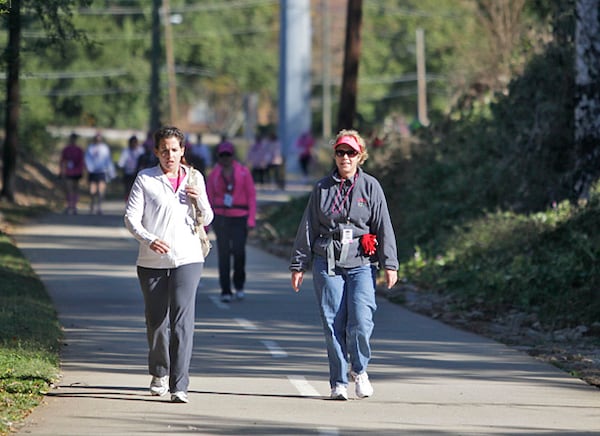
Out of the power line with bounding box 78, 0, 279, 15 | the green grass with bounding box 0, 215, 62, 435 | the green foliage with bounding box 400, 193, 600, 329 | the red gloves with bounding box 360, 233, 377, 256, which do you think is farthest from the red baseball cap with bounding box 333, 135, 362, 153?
the power line with bounding box 78, 0, 279, 15

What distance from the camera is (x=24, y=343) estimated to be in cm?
1166

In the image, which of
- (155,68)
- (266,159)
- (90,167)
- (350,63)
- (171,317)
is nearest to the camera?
(171,317)

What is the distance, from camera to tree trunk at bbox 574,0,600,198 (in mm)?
17781

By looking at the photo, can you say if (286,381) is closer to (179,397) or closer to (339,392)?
(339,392)

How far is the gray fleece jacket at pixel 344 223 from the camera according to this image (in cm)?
972

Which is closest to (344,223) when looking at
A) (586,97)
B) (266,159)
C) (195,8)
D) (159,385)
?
(159,385)

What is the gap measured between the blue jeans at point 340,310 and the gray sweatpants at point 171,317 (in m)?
0.91

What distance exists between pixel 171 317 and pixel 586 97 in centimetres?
994

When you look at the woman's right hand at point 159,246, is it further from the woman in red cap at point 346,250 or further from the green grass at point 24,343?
the green grass at point 24,343

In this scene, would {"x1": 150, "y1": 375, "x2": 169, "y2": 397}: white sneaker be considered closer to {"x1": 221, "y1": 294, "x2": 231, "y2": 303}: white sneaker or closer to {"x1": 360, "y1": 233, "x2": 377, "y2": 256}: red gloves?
A: {"x1": 360, "y1": 233, "x2": 377, "y2": 256}: red gloves

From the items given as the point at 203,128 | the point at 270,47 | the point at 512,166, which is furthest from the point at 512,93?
the point at 203,128

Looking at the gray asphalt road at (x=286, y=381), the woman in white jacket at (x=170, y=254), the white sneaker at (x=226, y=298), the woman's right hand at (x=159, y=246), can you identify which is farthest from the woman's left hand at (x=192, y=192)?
the white sneaker at (x=226, y=298)

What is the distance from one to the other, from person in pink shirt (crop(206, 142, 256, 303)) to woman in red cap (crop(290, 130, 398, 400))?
6287mm

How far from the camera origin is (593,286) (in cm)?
1455
